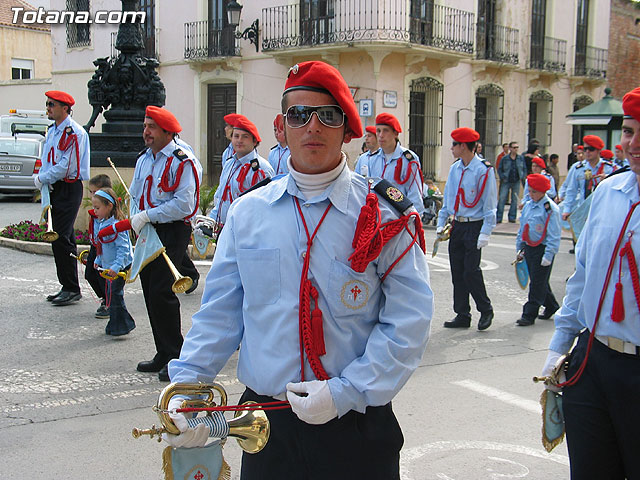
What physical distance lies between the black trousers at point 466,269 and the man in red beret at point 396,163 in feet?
2.97

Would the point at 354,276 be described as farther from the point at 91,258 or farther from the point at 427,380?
the point at 91,258

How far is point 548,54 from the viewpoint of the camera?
27.0 meters

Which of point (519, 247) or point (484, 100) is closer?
point (519, 247)

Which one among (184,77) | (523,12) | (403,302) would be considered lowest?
(403,302)

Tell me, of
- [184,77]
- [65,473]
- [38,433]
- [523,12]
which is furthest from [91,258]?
[523,12]

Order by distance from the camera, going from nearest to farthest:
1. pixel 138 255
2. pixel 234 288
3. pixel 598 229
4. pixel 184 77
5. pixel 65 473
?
pixel 234 288 → pixel 598 229 → pixel 65 473 → pixel 138 255 → pixel 184 77

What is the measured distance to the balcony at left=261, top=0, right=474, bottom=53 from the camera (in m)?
21.5

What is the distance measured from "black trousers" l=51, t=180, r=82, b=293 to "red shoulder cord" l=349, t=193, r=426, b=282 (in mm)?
6623

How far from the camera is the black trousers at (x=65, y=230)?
846cm

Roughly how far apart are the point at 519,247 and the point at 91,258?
4694 mm

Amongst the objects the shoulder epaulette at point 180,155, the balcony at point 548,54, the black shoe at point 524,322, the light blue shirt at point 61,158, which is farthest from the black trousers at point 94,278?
the balcony at point 548,54

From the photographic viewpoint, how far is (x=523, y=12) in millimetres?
26078

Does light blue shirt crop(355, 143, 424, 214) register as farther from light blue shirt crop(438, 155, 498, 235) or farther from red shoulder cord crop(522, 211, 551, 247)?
red shoulder cord crop(522, 211, 551, 247)

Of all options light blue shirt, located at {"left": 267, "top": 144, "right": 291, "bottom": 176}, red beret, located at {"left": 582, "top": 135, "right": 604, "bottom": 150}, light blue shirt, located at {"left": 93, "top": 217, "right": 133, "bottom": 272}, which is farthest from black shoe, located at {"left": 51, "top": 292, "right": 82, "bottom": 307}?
red beret, located at {"left": 582, "top": 135, "right": 604, "bottom": 150}
